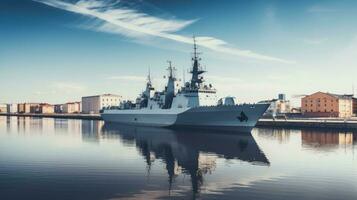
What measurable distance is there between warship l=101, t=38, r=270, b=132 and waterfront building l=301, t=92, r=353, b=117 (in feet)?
176

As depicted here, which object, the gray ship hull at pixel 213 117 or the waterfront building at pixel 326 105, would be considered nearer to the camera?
the gray ship hull at pixel 213 117

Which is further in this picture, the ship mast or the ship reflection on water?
the ship mast

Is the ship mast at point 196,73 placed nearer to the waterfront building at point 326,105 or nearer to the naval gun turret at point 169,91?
the naval gun turret at point 169,91

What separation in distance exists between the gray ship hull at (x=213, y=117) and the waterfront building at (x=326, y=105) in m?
58.0

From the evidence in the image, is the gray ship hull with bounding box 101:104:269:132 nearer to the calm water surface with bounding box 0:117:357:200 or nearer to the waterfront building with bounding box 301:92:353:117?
the calm water surface with bounding box 0:117:357:200

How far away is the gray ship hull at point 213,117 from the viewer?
2063 inches

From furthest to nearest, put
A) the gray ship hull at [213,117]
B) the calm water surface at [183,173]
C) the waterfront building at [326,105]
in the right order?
the waterfront building at [326,105]
the gray ship hull at [213,117]
the calm water surface at [183,173]

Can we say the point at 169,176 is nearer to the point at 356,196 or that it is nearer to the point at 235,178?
the point at 235,178

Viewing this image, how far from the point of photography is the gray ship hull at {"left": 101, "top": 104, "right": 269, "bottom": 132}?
52.4m

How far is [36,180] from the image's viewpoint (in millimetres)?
21062

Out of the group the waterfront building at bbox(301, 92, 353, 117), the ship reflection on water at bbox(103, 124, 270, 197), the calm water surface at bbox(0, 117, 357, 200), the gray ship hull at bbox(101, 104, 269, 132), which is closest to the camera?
the calm water surface at bbox(0, 117, 357, 200)

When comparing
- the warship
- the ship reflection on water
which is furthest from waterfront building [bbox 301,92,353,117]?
the ship reflection on water

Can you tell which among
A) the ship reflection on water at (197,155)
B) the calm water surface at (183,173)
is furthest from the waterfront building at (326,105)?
the calm water surface at (183,173)

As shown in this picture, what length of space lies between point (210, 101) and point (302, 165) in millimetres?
37093
